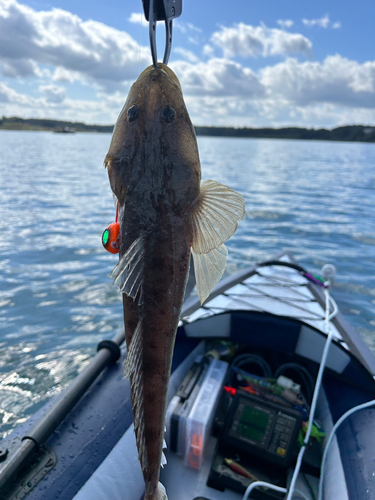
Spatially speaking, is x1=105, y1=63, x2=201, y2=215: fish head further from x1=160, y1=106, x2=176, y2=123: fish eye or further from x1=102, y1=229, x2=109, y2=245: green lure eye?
x1=102, y1=229, x2=109, y2=245: green lure eye

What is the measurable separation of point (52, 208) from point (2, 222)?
327 centimetres

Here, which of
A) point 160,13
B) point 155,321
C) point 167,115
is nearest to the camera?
point 160,13

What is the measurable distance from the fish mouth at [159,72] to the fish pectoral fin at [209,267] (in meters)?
0.94

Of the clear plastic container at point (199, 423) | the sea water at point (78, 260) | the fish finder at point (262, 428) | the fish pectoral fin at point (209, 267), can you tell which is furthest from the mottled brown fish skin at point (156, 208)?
the sea water at point (78, 260)

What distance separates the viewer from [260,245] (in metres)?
13.2

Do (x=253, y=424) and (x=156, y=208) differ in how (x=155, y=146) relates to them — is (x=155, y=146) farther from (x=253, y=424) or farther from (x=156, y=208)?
(x=253, y=424)

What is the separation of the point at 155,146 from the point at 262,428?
3011mm

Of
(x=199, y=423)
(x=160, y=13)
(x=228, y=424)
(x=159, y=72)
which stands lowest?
(x=228, y=424)

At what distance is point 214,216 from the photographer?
1743mm

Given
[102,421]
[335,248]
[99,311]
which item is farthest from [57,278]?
[335,248]

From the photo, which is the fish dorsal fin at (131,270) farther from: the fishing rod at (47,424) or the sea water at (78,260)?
the sea water at (78,260)

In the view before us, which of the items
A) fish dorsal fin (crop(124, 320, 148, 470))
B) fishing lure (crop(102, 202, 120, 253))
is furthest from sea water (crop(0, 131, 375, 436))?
fishing lure (crop(102, 202, 120, 253))

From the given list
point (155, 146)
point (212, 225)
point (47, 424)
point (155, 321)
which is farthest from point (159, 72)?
point (47, 424)

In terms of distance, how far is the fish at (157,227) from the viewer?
1.65 m
